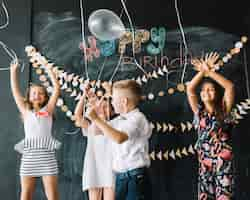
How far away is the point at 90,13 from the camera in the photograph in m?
2.20

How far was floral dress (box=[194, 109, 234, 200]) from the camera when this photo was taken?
1909 millimetres

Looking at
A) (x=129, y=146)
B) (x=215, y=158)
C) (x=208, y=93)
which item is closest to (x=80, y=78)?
(x=129, y=146)

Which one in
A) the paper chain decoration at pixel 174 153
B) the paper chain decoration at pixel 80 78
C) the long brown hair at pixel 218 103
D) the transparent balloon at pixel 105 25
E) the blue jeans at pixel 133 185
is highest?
the transparent balloon at pixel 105 25

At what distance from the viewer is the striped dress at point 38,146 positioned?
6.74 feet

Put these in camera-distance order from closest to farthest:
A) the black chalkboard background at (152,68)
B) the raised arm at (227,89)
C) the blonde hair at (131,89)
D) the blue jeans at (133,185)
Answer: the blue jeans at (133,185)
the blonde hair at (131,89)
the raised arm at (227,89)
the black chalkboard background at (152,68)

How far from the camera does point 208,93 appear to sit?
2.03 meters

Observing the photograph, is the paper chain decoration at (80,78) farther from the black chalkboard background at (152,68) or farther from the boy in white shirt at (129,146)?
the boy in white shirt at (129,146)

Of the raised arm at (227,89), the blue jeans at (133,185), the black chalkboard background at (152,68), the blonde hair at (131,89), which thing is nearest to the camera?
the blue jeans at (133,185)

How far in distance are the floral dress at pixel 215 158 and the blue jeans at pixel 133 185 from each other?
1.01 ft

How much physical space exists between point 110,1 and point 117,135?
79cm

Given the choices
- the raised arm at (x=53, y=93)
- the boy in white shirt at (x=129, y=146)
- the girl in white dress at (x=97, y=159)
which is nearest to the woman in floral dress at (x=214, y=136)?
the boy in white shirt at (x=129, y=146)

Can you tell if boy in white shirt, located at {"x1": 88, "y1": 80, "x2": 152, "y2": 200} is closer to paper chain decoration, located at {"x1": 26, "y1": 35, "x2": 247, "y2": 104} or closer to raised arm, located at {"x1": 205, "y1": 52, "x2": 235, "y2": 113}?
paper chain decoration, located at {"x1": 26, "y1": 35, "x2": 247, "y2": 104}

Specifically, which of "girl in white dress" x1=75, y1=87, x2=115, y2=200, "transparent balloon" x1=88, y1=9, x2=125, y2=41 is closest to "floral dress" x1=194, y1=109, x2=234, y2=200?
"girl in white dress" x1=75, y1=87, x2=115, y2=200

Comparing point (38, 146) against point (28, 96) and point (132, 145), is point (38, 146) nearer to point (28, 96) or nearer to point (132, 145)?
point (28, 96)
